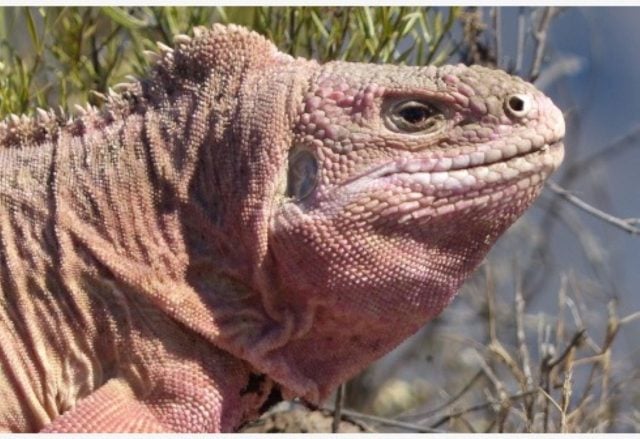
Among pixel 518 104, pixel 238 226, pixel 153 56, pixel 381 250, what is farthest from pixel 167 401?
pixel 518 104

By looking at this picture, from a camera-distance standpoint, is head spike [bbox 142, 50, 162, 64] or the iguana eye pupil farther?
head spike [bbox 142, 50, 162, 64]

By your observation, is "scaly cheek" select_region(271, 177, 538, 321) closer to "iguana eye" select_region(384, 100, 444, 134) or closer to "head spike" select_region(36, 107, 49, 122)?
"iguana eye" select_region(384, 100, 444, 134)

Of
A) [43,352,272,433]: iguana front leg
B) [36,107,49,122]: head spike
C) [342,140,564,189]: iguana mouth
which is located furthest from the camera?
[36,107,49,122]: head spike

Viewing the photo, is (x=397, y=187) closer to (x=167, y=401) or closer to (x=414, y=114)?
(x=414, y=114)

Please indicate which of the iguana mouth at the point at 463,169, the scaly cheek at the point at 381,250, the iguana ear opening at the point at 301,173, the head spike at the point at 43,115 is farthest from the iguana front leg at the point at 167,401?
the head spike at the point at 43,115

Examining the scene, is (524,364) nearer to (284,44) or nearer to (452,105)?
(284,44)

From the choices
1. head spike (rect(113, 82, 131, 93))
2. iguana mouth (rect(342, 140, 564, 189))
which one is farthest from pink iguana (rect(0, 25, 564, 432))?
head spike (rect(113, 82, 131, 93))

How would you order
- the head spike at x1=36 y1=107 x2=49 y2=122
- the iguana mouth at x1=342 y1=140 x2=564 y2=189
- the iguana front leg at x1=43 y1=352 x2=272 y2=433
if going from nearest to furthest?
the iguana front leg at x1=43 y1=352 x2=272 y2=433 → the iguana mouth at x1=342 y1=140 x2=564 y2=189 → the head spike at x1=36 y1=107 x2=49 y2=122

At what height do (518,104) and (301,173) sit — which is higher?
(518,104)
